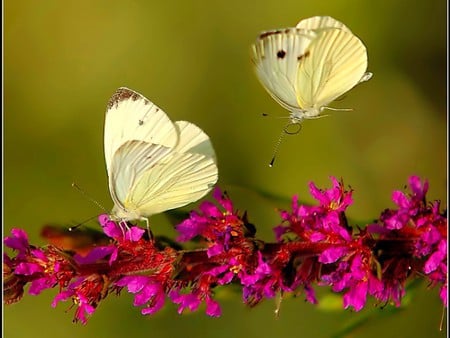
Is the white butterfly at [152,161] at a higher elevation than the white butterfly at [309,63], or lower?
lower

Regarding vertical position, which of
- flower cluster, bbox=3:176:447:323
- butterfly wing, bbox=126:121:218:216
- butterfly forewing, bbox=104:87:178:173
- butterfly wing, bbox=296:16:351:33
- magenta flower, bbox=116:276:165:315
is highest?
butterfly wing, bbox=296:16:351:33

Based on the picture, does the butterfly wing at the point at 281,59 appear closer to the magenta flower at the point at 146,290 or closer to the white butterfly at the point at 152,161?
the white butterfly at the point at 152,161

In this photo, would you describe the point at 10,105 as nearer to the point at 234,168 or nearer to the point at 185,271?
the point at 234,168

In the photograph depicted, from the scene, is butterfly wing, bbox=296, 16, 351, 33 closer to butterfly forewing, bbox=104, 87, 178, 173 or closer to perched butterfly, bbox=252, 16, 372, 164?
perched butterfly, bbox=252, 16, 372, 164

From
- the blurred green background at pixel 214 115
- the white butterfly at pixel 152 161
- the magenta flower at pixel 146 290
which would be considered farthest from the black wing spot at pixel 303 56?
the blurred green background at pixel 214 115

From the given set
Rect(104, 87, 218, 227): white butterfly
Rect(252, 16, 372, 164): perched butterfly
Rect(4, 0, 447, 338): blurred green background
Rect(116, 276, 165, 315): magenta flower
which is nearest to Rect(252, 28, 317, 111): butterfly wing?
Rect(252, 16, 372, 164): perched butterfly

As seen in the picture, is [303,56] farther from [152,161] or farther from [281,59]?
[152,161]
